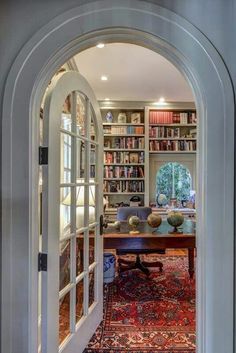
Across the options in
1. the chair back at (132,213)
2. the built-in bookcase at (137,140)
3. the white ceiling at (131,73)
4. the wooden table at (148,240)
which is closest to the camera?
the wooden table at (148,240)

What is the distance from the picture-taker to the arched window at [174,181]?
20.7ft

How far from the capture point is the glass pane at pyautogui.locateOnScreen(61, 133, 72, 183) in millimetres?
1886

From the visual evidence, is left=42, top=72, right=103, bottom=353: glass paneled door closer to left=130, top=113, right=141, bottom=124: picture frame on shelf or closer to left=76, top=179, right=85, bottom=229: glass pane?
left=76, top=179, right=85, bottom=229: glass pane

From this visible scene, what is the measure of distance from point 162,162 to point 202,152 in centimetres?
466

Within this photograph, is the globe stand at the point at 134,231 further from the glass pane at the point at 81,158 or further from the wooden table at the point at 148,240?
the glass pane at the point at 81,158

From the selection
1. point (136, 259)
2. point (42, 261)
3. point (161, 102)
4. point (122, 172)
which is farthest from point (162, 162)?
point (42, 261)

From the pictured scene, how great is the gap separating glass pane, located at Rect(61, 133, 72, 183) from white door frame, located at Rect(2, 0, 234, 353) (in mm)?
373

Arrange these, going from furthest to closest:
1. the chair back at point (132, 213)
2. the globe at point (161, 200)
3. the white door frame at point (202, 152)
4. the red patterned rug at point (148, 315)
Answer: the globe at point (161, 200)
the chair back at point (132, 213)
the red patterned rug at point (148, 315)
the white door frame at point (202, 152)

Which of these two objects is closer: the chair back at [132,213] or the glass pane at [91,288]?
the glass pane at [91,288]

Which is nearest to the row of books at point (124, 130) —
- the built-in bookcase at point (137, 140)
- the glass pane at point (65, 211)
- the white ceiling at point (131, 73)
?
the built-in bookcase at point (137, 140)

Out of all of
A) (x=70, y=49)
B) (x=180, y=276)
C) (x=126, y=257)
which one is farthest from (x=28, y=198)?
(x=126, y=257)

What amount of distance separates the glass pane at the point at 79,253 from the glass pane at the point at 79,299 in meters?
0.11

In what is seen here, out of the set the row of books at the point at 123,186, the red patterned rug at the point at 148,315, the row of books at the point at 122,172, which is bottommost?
the red patterned rug at the point at 148,315

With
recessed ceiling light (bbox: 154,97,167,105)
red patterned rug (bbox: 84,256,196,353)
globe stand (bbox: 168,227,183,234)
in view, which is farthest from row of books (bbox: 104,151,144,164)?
globe stand (bbox: 168,227,183,234)
